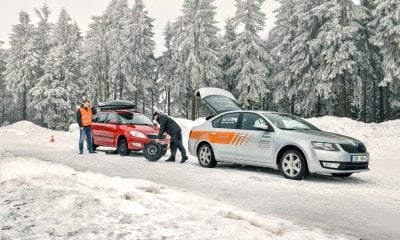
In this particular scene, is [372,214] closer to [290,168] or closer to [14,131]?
[290,168]

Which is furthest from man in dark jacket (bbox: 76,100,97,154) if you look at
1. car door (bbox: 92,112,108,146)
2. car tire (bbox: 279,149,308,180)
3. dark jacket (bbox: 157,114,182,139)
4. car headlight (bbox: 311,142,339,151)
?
car headlight (bbox: 311,142,339,151)

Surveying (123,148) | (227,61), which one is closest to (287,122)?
(123,148)

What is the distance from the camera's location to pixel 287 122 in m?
11.6

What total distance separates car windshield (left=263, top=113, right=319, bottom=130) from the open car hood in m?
2.64

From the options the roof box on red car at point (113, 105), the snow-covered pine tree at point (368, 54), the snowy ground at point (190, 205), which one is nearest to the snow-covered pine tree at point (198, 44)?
the snow-covered pine tree at point (368, 54)

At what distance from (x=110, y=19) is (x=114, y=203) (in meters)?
47.5

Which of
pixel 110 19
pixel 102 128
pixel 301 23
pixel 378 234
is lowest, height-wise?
pixel 378 234

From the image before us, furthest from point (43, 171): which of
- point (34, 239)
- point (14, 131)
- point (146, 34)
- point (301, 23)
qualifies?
point (146, 34)

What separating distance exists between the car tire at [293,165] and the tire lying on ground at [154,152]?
466 centimetres

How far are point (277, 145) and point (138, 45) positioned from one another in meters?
39.4

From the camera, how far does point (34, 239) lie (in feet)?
16.4

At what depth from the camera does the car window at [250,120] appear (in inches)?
462

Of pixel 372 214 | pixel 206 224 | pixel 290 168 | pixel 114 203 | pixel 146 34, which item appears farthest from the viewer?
pixel 146 34

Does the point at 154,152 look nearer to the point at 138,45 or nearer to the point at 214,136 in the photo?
the point at 214,136
